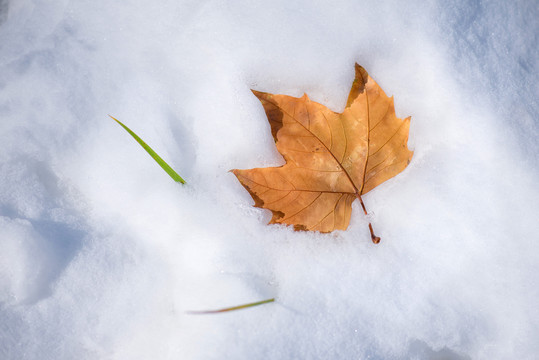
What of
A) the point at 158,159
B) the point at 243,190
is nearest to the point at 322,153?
the point at 243,190

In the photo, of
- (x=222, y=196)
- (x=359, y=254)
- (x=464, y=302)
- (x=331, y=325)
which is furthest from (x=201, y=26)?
(x=464, y=302)

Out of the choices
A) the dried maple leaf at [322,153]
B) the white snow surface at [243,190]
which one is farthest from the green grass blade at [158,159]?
the dried maple leaf at [322,153]

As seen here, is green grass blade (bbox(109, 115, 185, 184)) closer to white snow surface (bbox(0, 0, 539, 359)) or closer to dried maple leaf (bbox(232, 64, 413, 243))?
white snow surface (bbox(0, 0, 539, 359))

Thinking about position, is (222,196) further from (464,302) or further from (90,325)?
(464,302)

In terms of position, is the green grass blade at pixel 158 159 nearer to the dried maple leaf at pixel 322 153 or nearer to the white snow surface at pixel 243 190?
the white snow surface at pixel 243 190

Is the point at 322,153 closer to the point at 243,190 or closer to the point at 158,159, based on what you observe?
the point at 243,190

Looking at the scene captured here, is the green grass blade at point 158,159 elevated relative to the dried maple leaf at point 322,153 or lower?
lower
